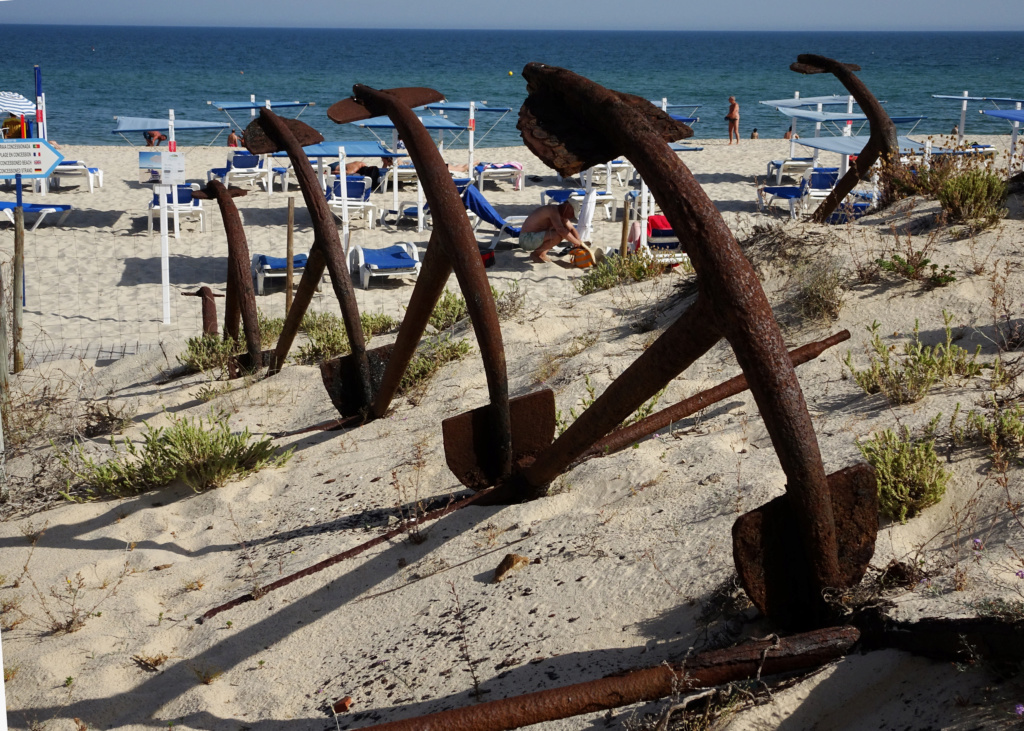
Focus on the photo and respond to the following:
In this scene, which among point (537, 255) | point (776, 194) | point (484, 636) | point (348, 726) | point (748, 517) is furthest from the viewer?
point (776, 194)

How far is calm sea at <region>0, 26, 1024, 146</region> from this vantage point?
36.3 m

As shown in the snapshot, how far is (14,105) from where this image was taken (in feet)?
38.1

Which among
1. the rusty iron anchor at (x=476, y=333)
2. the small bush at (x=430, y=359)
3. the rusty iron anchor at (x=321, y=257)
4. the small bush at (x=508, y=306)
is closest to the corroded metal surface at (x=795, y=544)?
the rusty iron anchor at (x=476, y=333)

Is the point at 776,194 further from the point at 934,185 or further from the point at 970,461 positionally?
the point at 970,461

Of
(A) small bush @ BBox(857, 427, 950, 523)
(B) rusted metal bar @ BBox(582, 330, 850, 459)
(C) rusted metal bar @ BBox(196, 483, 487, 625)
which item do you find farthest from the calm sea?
(C) rusted metal bar @ BBox(196, 483, 487, 625)

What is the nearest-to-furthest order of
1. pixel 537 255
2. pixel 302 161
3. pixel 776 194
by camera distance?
1. pixel 302 161
2. pixel 537 255
3. pixel 776 194

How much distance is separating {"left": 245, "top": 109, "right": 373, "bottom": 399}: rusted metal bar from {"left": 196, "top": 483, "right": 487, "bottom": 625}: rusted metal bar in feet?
4.10

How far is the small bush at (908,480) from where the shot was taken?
2619 millimetres

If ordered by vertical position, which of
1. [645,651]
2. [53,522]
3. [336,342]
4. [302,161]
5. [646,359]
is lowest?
[53,522]

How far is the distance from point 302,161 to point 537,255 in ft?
26.0

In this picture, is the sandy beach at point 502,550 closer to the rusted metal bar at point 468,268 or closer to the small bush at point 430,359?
the small bush at point 430,359

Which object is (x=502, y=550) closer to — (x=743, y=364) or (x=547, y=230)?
(x=743, y=364)

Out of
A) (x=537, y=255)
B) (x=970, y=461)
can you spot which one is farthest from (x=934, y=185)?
(x=537, y=255)

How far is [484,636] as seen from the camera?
2.56 m
